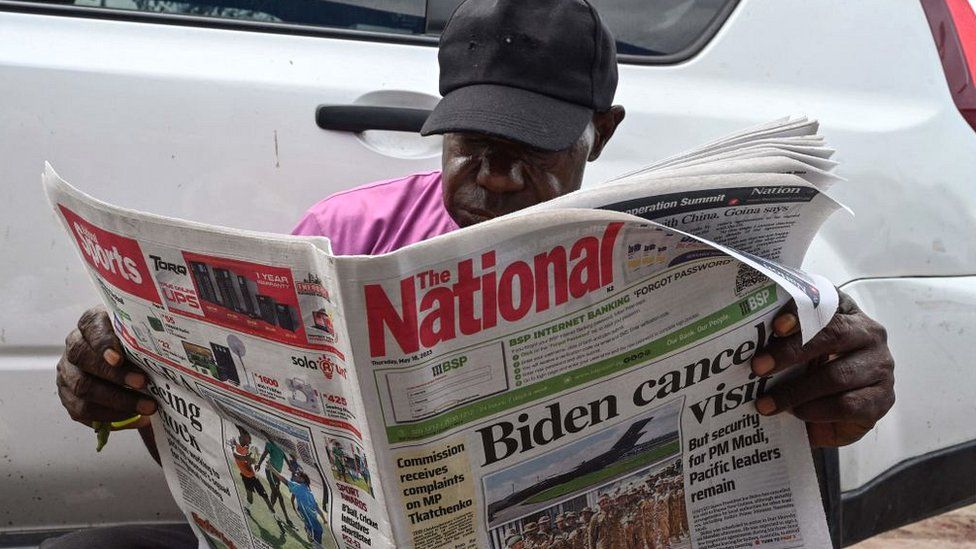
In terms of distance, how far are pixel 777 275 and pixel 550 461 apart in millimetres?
332

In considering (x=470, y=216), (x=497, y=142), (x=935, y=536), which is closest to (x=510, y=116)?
(x=497, y=142)

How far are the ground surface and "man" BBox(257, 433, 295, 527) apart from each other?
2.45 meters

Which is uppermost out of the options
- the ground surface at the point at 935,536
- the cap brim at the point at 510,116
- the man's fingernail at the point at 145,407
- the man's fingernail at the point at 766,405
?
the cap brim at the point at 510,116

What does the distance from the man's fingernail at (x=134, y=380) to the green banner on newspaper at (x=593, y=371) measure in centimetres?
40

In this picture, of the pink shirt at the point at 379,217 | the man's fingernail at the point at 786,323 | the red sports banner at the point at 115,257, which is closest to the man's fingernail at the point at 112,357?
the red sports banner at the point at 115,257

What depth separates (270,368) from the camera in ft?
3.53

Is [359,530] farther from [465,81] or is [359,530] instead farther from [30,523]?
[30,523]

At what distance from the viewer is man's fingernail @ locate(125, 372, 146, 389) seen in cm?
124

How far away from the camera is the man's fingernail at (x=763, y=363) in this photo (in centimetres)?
117

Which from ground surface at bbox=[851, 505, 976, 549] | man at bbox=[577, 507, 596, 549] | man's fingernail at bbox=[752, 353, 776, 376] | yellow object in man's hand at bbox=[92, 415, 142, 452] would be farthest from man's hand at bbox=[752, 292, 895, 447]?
ground surface at bbox=[851, 505, 976, 549]

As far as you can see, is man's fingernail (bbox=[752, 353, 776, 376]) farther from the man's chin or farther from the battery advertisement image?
the battery advertisement image

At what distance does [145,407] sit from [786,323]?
2.67 ft

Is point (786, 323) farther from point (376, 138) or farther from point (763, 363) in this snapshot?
point (376, 138)

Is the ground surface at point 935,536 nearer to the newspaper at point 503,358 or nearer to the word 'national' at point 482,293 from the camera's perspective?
the newspaper at point 503,358
